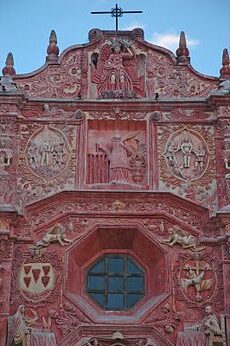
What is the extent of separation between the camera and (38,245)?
537 inches

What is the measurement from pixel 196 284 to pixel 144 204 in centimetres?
183

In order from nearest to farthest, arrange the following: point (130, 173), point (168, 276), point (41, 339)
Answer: point (41, 339)
point (168, 276)
point (130, 173)

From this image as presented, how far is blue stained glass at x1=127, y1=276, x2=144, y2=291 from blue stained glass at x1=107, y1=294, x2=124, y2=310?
0.81ft

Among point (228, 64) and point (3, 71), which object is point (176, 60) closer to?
point (228, 64)

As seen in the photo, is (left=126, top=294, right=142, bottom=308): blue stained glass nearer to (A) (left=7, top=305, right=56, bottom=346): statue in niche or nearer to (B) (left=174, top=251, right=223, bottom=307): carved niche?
(B) (left=174, top=251, right=223, bottom=307): carved niche

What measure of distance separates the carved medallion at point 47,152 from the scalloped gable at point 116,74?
98 centimetres

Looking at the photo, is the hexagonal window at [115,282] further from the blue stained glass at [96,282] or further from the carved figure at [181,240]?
the carved figure at [181,240]

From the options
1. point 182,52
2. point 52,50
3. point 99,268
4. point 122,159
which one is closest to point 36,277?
point 99,268

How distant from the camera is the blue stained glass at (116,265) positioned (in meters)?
13.9

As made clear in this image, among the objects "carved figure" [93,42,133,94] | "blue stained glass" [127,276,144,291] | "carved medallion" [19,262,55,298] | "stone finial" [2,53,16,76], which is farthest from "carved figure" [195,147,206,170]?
"stone finial" [2,53,16,76]

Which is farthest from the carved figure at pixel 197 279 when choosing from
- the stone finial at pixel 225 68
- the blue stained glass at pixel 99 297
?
the stone finial at pixel 225 68

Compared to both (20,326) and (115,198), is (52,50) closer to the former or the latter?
(115,198)

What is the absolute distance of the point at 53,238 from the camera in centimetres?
1370

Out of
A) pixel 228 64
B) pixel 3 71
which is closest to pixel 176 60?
pixel 228 64
